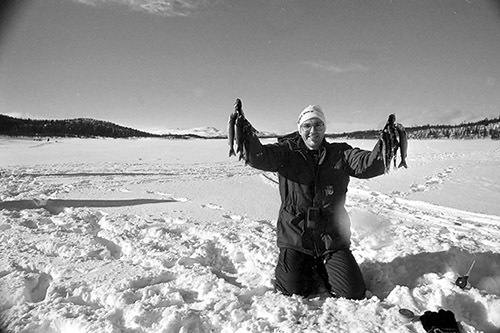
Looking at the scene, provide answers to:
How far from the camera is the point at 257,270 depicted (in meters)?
3.22

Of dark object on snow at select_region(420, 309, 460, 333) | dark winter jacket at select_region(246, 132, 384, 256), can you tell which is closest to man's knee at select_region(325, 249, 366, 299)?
dark winter jacket at select_region(246, 132, 384, 256)

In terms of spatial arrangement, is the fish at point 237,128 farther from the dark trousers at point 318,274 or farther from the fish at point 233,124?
the dark trousers at point 318,274

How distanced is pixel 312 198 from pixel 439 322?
1.45 meters

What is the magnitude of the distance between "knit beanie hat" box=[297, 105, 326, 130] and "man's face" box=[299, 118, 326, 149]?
0.13 feet

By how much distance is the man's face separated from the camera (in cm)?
310

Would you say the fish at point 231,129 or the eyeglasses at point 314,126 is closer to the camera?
the fish at point 231,129

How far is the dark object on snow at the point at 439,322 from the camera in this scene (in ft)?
6.52

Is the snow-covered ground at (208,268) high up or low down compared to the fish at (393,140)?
down

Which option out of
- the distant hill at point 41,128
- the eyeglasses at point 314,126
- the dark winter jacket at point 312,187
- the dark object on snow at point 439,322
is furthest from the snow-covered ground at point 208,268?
the distant hill at point 41,128

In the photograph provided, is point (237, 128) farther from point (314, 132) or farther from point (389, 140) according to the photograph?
point (389, 140)

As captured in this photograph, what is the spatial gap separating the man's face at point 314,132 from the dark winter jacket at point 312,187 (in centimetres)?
8

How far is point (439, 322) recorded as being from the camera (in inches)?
80.4

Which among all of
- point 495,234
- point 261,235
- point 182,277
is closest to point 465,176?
point 495,234

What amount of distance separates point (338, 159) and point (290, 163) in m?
0.54
